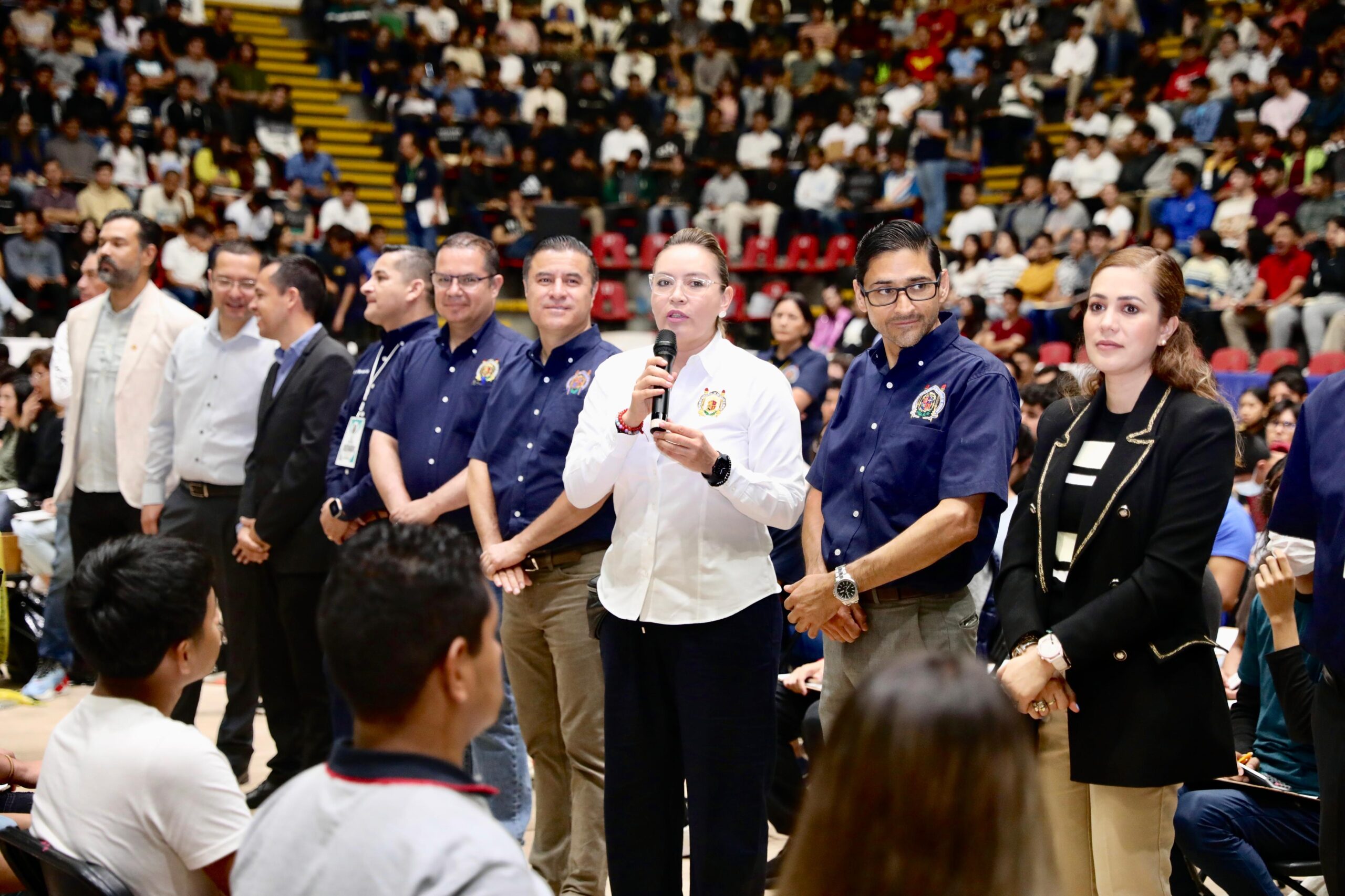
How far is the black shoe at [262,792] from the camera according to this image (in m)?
4.32

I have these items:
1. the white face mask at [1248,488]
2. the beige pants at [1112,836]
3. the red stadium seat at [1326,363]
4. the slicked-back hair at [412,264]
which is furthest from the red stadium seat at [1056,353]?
the beige pants at [1112,836]

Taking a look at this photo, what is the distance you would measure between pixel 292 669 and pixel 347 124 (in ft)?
39.6

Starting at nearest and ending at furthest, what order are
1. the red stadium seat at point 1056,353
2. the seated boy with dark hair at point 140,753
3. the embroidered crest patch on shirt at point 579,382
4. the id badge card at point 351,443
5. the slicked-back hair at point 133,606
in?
the seated boy with dark hair at point 140,753, the slicked-back hair at point 133,606, the embroidered crest patch on shirt at point 579,382, the id badge card at point 351,443, the red stadium seat at point 1056,353

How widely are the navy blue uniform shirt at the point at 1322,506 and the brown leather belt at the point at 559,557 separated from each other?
5.41ft

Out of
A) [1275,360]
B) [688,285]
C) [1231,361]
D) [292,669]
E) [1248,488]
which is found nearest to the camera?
[688,285]

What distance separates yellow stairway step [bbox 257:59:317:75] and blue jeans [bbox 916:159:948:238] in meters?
7.62

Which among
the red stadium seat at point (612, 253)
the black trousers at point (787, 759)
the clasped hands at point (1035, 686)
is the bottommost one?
the black trousers at point (787, 759)

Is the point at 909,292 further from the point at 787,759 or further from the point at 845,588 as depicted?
the point at 787,759

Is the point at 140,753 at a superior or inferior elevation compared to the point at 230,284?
inferior

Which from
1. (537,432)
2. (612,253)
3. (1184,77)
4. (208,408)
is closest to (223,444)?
(208,408)

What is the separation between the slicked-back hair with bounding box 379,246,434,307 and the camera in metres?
4.31

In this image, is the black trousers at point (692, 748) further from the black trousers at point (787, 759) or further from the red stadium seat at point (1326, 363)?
the red stadium seat at point (1326, 363)

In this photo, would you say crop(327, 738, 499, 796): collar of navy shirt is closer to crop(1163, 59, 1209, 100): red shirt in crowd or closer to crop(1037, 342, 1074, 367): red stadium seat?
crop(1037, 342, 1074, 367): red stadium seat

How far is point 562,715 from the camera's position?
3.33 metres
